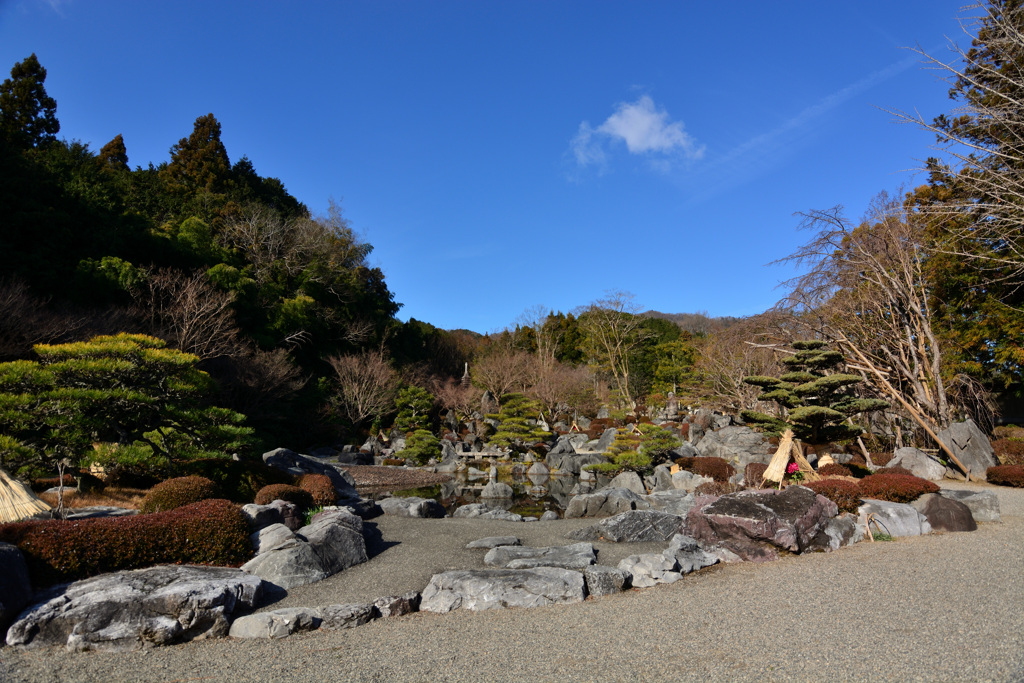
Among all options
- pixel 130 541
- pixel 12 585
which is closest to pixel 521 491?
pixel 130 541

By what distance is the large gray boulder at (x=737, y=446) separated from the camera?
15461 millimetres

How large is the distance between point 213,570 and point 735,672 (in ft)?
15.8

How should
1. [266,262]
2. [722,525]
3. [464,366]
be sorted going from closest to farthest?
1. [722,525]
2. [266,262]
3. [464,366]

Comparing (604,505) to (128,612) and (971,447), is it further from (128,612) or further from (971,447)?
(971,447)

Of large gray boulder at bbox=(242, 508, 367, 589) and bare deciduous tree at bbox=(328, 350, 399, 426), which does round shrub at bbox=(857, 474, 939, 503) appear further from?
bare deciduous tree at bbox=(328, 350, 399, 426)

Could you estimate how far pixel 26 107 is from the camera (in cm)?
2477

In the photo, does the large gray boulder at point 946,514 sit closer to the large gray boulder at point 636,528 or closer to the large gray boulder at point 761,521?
the large gray boulder at point 761,521

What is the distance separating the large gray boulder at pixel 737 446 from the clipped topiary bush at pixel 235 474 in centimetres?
1186

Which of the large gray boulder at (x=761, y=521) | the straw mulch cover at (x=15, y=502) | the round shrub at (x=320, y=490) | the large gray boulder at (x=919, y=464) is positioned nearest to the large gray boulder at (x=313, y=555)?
the round shrub at (x=320, y=490)

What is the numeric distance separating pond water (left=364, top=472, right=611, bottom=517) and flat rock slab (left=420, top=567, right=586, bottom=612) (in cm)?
576

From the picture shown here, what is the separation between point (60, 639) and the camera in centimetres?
414

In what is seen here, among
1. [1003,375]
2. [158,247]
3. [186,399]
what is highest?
[158,247]

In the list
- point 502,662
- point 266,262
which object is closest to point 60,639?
point 502,662

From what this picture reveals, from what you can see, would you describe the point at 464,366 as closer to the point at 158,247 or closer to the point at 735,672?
the point at 158,247
